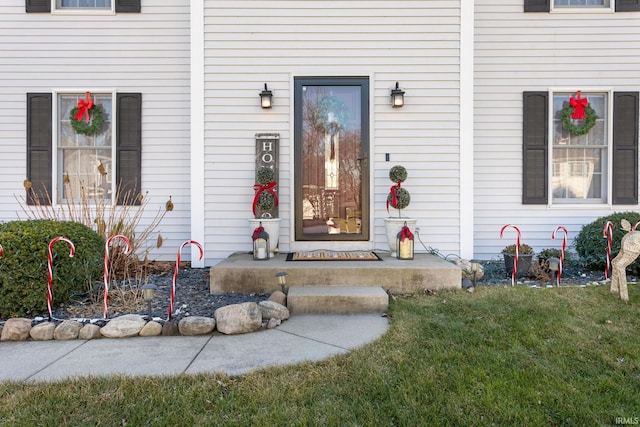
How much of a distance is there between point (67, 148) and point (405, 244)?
16.4 feet

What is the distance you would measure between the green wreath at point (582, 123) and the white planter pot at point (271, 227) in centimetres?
440

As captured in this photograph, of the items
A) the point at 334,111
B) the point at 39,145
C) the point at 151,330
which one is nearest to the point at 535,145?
the point at 334,111

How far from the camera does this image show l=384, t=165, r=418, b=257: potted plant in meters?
4.76

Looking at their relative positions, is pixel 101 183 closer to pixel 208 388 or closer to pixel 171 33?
pixel 171 33

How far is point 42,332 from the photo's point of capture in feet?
9.77

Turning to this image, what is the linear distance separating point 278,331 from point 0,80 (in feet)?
18.8

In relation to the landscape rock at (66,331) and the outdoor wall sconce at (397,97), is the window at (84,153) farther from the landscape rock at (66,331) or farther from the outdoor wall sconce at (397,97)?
the outdoor wall sconce at (397,97)

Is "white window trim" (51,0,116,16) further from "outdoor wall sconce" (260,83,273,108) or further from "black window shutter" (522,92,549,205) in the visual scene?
"black window shutter" (522,92,549,205)

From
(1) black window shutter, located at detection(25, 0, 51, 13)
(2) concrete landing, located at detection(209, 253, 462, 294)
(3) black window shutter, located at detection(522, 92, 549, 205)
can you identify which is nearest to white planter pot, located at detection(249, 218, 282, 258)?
(2) concrete landing, located at detection(209, 253, 462, 294)

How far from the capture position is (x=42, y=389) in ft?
7.12

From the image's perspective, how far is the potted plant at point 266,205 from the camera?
4.78m

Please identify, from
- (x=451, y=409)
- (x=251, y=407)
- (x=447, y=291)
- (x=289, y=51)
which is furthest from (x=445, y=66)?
(x=251, y=407)

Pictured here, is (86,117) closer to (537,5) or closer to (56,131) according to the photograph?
(56,131)

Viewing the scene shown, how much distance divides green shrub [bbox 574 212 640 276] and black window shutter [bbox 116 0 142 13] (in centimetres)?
685
